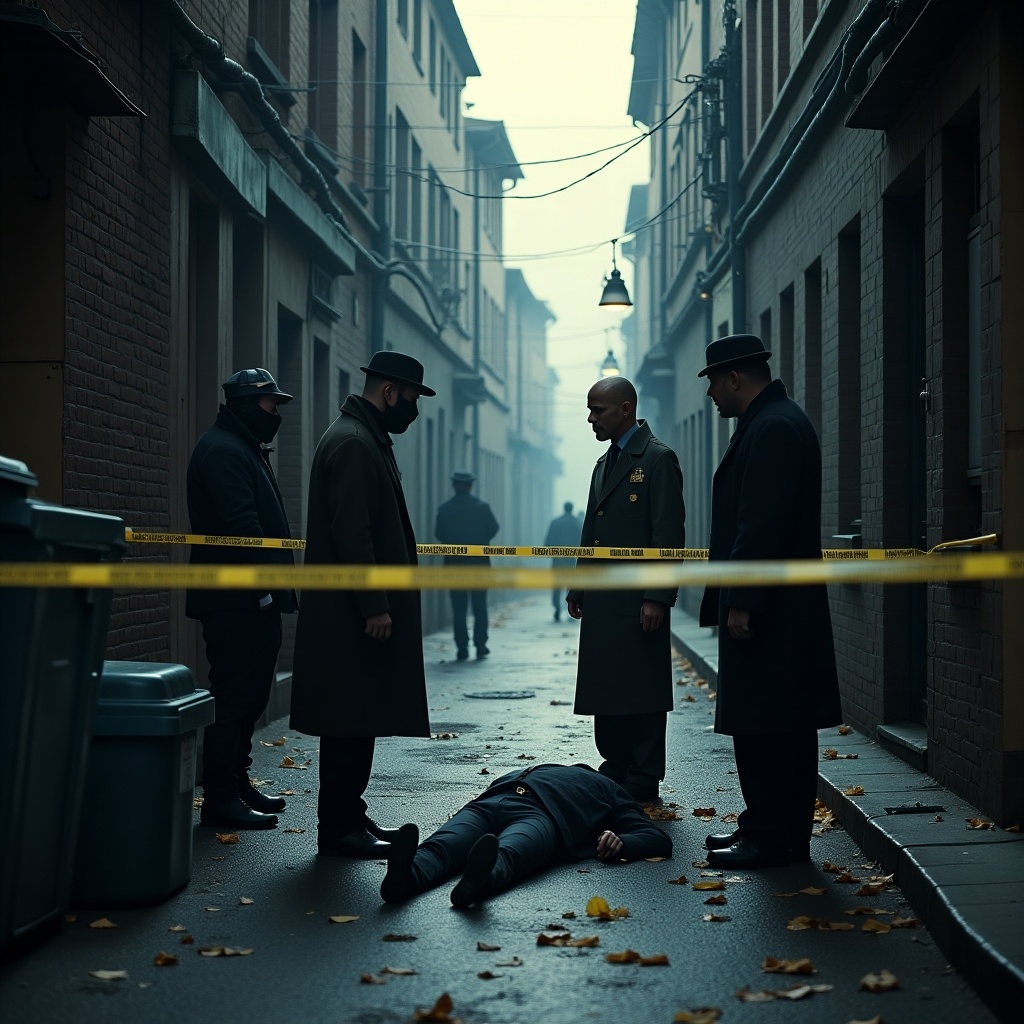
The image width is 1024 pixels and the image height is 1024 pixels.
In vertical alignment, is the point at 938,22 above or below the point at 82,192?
above

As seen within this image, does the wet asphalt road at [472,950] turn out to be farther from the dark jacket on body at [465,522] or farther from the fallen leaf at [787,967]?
the dark jacket on body at [465,522]

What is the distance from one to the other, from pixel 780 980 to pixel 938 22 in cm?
428

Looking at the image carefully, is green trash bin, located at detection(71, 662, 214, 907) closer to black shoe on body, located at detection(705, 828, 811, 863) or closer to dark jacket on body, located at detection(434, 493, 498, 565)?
black shoe on body, located at detection(705, 828, 811, 863)

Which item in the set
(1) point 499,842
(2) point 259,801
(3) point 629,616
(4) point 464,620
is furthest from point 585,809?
(4) point 464,620

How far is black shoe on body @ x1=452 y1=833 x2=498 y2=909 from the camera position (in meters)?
5.33

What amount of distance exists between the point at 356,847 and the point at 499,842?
899 mm

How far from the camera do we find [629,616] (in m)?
7.69

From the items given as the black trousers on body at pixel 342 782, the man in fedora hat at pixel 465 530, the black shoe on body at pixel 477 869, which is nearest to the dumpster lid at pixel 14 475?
the black shoe on body at pixel 477 869

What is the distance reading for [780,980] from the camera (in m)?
4.58

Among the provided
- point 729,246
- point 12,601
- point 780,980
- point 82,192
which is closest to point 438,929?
point 780,980

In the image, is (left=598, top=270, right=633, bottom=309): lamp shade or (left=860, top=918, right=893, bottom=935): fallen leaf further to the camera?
(left=598, top=270, right=633, bottom=309): lamp shade

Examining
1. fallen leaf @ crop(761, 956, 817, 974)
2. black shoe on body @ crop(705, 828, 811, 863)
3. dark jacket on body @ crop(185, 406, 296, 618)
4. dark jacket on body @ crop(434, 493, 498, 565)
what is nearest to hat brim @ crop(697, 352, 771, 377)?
black shoe on body @ crop(705, 828, 811, 863)

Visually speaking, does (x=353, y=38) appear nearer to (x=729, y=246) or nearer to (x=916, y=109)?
(x=729, y=246)

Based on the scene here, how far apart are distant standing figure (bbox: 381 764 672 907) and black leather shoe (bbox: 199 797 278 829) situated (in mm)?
1410
